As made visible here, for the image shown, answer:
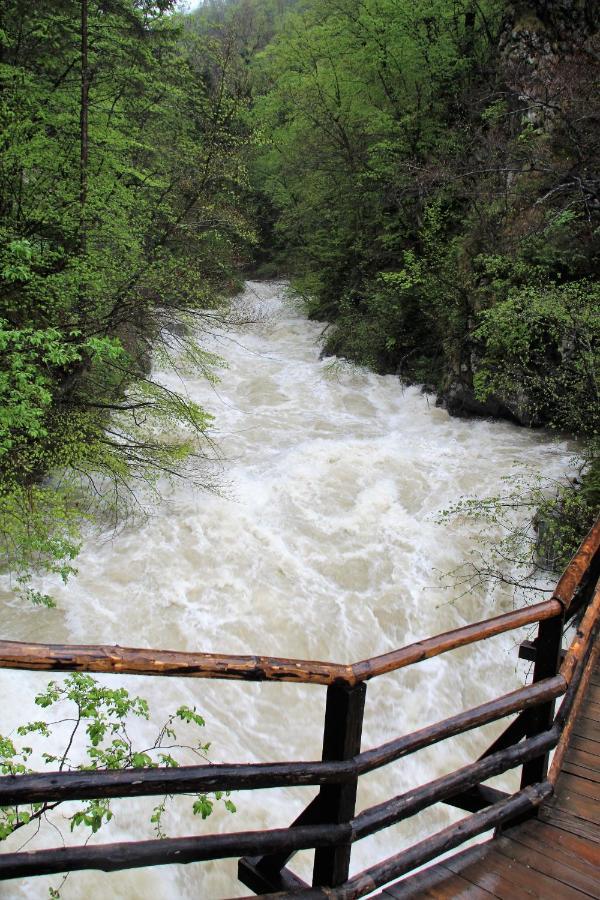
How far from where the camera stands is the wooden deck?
2.12m

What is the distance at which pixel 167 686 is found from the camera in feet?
17.9

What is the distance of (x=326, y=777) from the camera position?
1.88 m

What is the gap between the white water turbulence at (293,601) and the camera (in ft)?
14.9

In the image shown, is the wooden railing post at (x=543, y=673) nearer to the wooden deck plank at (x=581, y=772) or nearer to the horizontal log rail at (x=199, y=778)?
the wooden deck plank at (x=581, y=772)

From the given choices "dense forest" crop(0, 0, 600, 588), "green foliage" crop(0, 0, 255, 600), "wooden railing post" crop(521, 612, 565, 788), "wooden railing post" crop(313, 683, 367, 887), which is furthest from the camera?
"dense forest" crop(0, 0, 600, 588)

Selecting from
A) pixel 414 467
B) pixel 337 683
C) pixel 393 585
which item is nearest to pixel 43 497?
pixel 393 585

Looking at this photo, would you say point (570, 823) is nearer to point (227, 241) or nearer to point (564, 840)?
point (564, 840)

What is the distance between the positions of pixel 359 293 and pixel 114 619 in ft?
40.0

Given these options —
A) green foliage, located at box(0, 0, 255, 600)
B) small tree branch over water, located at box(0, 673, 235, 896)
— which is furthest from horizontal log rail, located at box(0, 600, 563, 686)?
green foliage, located at box(0, 0, 255, 600)

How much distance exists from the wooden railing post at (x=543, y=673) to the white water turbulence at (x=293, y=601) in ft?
7.70

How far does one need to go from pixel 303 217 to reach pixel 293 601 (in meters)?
15.5

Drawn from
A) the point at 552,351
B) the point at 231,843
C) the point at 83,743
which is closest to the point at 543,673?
the point at 231,843

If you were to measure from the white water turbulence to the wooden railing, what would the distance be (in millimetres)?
2421

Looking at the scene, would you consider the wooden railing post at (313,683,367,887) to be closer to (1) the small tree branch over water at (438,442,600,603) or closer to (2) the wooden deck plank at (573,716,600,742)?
(2) the wooden deck plank at (573,716,600,742)
